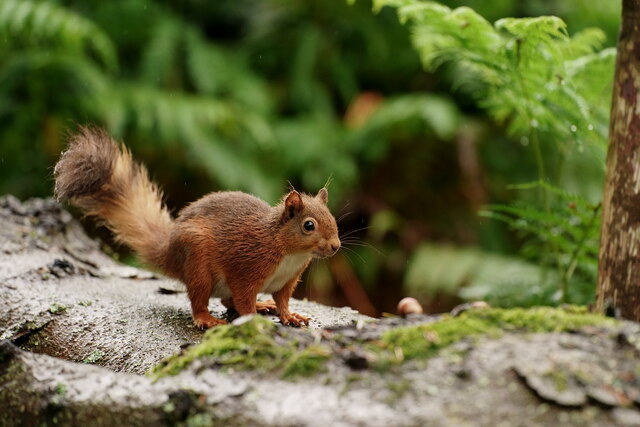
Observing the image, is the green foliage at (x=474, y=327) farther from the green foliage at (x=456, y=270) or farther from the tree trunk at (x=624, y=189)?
the green foliage at (x=456, y=270)

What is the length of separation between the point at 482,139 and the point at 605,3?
1.63 meters

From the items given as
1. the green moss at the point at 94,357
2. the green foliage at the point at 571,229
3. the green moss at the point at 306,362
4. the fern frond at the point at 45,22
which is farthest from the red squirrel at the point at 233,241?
the fern frond at the point at 45,22

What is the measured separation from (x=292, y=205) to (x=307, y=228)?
10 centimetres

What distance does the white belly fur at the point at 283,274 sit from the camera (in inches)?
105

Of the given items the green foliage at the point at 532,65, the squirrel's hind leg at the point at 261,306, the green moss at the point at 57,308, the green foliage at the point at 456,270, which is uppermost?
the green foliage at the point at 532,65

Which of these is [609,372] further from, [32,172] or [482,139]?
[32,172]

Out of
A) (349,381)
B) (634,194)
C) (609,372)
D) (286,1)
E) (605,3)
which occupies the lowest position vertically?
(349,381)

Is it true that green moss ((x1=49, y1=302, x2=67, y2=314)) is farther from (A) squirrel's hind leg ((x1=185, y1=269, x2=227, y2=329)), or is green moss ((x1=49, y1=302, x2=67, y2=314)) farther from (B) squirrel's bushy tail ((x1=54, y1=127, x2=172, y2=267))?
(A) squirrel's hind leg ((x1=185, y1=269, x2=227, y2=329))

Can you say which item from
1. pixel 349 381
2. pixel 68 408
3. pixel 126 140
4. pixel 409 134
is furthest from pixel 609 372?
pixel 126 140

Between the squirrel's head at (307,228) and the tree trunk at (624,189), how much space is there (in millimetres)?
932

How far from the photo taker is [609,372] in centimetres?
158

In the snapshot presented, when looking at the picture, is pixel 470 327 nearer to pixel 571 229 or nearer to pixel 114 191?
pixel 571 229

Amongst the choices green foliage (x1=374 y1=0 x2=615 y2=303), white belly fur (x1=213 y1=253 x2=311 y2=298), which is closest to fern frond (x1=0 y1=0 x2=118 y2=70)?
green foliage (x1=374 y1=0 x2=615 y2=303)

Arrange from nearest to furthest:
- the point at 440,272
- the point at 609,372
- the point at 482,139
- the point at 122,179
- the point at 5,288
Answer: the point at 609,372
the point at 5,288
the point at 122,179
the point at 440,272
the point at 482,139
